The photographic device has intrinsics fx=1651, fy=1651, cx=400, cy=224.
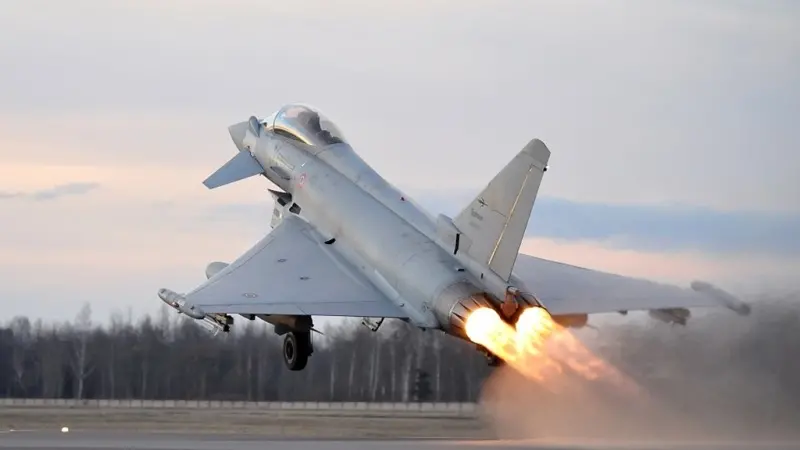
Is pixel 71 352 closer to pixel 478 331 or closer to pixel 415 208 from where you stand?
pixel 415 208

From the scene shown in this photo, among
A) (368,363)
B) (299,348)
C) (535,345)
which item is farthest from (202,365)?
(535,345)

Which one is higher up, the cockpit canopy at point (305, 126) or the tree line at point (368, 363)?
the cockpit canopy at point (305, 126)

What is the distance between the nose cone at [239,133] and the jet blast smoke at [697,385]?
10.4 m

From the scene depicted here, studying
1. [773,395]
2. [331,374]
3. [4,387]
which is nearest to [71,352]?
[4,387]

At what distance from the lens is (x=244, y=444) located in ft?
81.1

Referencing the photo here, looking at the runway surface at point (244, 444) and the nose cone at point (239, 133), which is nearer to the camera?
the runway surface at point (244, 444)

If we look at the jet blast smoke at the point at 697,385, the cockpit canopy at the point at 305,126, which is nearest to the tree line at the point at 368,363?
the jet blast smoke at the point at 697,385

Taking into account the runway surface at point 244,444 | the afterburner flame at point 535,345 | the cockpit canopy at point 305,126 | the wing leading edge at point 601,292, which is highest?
the cockpit canopy at point 305,126

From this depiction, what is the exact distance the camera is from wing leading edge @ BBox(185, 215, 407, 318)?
27.1 metres

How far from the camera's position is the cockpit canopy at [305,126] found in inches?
1236

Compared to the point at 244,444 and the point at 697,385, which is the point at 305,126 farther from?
the point at 697,385

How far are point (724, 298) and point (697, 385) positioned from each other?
6.59ft

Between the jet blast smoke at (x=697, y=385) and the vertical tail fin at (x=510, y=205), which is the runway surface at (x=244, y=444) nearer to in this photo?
the jet blast smoke at (x=697, y=385)

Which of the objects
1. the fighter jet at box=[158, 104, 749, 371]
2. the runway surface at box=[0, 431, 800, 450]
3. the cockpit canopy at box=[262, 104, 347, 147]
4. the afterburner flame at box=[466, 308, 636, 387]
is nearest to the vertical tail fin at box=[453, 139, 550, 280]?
the fighter jet at box=[158, 104, 749, 371]
